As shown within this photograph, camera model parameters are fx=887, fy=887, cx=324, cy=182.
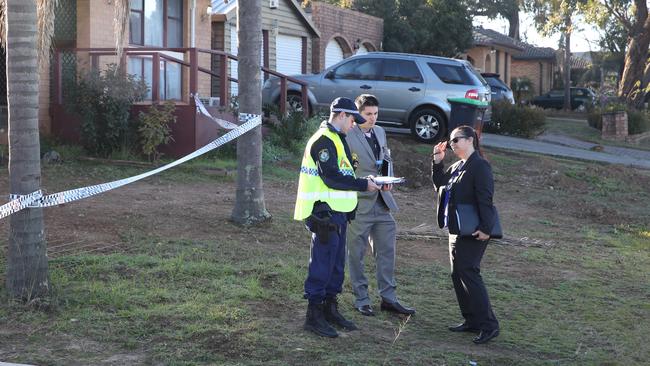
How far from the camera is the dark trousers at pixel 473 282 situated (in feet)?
21.2

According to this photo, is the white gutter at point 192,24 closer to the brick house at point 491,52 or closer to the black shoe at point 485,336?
the black shoe at point 485,336

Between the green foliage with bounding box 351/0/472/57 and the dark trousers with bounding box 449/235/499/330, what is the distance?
27.6 m

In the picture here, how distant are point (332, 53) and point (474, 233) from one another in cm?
2430

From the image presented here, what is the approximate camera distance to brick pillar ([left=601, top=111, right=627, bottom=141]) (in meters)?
26.5

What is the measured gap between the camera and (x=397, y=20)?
34281 millimetres

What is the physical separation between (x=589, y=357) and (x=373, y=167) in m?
2.13

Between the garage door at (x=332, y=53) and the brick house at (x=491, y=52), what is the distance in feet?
36.9

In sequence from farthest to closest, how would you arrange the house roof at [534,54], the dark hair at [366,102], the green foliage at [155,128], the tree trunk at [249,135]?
the house roof at [534,54] → the green foliage at [155,128] → the tree trunk at [249,135] → the dark hair at [366,102]

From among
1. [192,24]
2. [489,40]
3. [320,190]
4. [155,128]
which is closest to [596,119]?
[192,24]

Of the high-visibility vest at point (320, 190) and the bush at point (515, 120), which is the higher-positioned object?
the bush at point (515, 120)

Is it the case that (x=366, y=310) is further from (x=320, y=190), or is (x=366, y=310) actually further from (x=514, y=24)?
(x=514, y=24)

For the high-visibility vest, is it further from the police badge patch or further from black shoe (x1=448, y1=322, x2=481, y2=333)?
black shoe (x1=448, y1=322, x2=481, y2=333)

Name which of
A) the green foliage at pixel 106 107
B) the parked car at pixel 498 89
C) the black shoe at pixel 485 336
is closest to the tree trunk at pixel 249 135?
the black shoe at pixel 485 336

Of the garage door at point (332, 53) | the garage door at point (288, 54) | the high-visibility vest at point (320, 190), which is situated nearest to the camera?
the high-visibility vest at point (320, 190)
